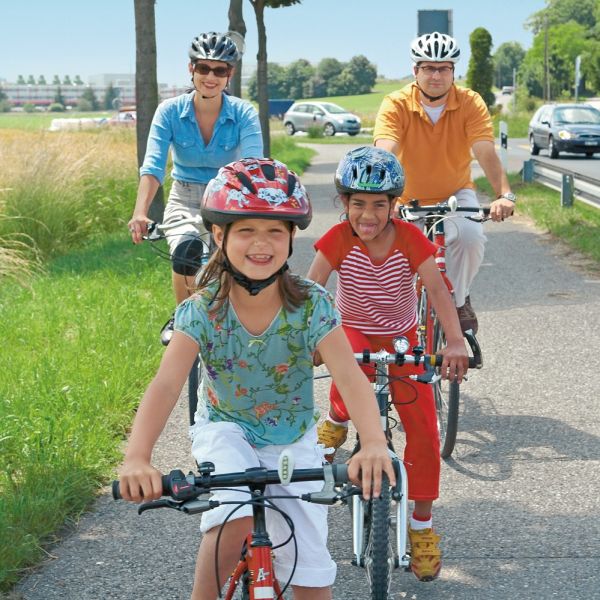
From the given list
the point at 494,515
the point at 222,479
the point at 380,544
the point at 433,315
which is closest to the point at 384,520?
the point at 380,544

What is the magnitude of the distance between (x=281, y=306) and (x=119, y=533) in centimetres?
219

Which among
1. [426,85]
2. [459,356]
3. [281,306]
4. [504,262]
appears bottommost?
[504,262]

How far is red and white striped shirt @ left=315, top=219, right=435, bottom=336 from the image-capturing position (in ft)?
15.9

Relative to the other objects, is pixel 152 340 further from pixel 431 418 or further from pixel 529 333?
pixel 431 418

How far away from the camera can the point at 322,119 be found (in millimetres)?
60844

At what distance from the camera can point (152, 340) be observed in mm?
8586

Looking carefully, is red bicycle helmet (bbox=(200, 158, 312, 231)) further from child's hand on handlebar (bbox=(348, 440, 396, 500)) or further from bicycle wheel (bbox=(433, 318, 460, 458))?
bicycle wheel (bbox=(433, 318, 460, 458))

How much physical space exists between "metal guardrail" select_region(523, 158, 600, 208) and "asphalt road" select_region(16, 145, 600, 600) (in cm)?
723

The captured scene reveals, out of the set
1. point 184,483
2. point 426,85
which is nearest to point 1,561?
point 184,483

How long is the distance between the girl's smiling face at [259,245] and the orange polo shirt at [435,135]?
3331mm

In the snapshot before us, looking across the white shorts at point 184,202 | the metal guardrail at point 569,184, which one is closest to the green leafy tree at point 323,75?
the metal guardrail at point 569,184

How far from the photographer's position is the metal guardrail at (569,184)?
16.1m

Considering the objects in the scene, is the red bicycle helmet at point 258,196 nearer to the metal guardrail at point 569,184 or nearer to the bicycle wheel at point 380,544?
the bicycle wheel at point 380,544

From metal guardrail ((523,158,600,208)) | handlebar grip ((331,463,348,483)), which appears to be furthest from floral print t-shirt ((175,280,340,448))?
metal guardrail ((523,158,600,208))
